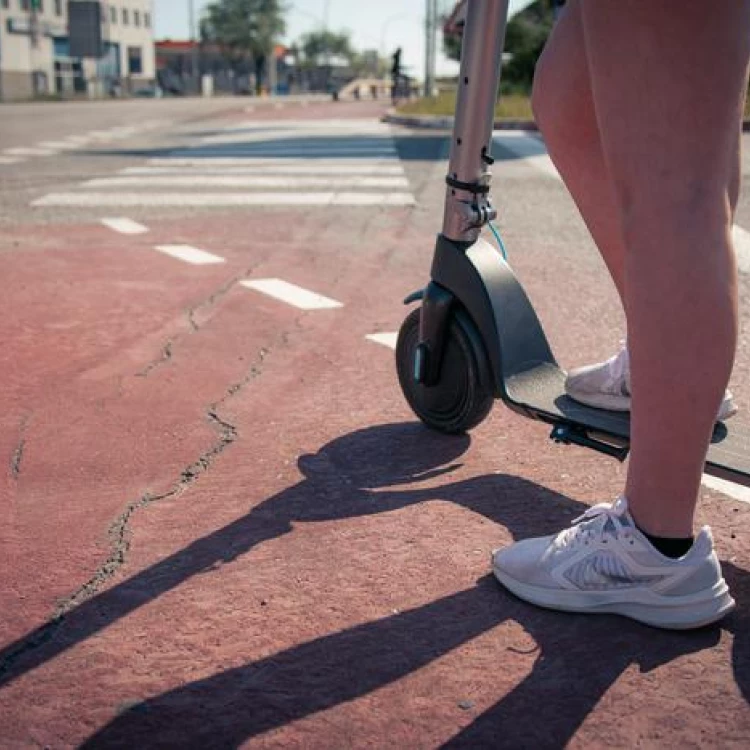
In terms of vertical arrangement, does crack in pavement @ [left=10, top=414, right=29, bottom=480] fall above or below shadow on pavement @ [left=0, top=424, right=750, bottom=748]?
above

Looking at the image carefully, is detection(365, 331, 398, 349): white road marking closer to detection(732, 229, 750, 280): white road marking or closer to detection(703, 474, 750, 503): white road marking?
detection(703, 474, 750, 503): white road marking

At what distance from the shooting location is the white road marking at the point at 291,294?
13.3ft

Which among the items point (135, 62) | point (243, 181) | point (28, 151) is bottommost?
point (243, 181)

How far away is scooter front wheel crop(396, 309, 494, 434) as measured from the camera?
2396 mm

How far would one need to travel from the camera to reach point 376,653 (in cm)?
158

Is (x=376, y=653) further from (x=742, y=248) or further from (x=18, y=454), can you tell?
(x=742, y=248)

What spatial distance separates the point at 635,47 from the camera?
1.51 meters

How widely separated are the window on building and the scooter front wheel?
87.4 metres

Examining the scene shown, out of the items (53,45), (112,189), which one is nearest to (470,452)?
(112,189)

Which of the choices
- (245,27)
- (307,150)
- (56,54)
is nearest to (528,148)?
(307,150)

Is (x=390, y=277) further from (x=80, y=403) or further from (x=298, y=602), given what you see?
(x=298, y=602)

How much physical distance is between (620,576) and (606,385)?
60 centimetres

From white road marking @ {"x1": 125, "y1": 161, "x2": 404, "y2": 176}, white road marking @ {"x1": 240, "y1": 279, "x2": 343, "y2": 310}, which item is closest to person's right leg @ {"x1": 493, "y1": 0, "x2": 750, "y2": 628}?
white road marking @ {"x1": 240, "y1": 279, "x2": 343, "y2": 310}

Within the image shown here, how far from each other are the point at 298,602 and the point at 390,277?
2978mm
